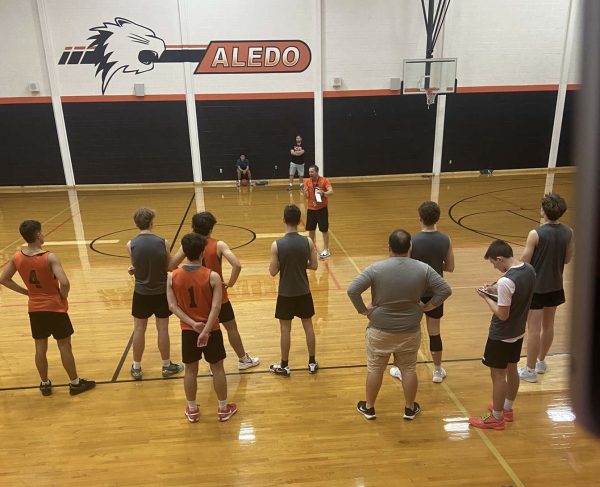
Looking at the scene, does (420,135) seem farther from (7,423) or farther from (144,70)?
(7,423)

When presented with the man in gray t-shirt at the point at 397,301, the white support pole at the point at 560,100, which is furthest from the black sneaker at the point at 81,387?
the white support pole at the point at 560,100

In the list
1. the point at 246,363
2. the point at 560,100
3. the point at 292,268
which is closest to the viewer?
the point at 292,268

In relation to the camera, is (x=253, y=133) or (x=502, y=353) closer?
(x=502, y=353)

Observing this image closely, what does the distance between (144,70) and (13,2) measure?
14.1 feet

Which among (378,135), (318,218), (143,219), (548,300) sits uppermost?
(143,219)

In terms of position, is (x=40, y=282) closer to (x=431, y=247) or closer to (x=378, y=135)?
(x=431, y=247)

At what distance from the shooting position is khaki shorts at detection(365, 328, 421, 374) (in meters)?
3.74

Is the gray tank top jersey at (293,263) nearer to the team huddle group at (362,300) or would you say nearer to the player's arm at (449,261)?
the team huddle group at (362,300)

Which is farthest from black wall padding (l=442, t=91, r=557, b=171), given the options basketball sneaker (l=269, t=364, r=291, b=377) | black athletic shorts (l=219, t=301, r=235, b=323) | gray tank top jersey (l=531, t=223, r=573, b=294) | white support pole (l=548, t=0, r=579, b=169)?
black athletic shorts (l=219, t=301, r=235, b=323)

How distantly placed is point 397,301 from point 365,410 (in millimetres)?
1224

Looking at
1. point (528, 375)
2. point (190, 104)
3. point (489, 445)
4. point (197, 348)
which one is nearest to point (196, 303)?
point (197, 348)

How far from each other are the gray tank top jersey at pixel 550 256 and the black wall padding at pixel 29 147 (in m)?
15.6

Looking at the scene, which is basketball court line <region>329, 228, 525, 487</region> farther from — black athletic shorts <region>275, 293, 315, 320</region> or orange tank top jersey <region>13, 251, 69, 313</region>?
orange tank top jersey <region>13, 251, 69, 313</region>

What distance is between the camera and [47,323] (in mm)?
4383
